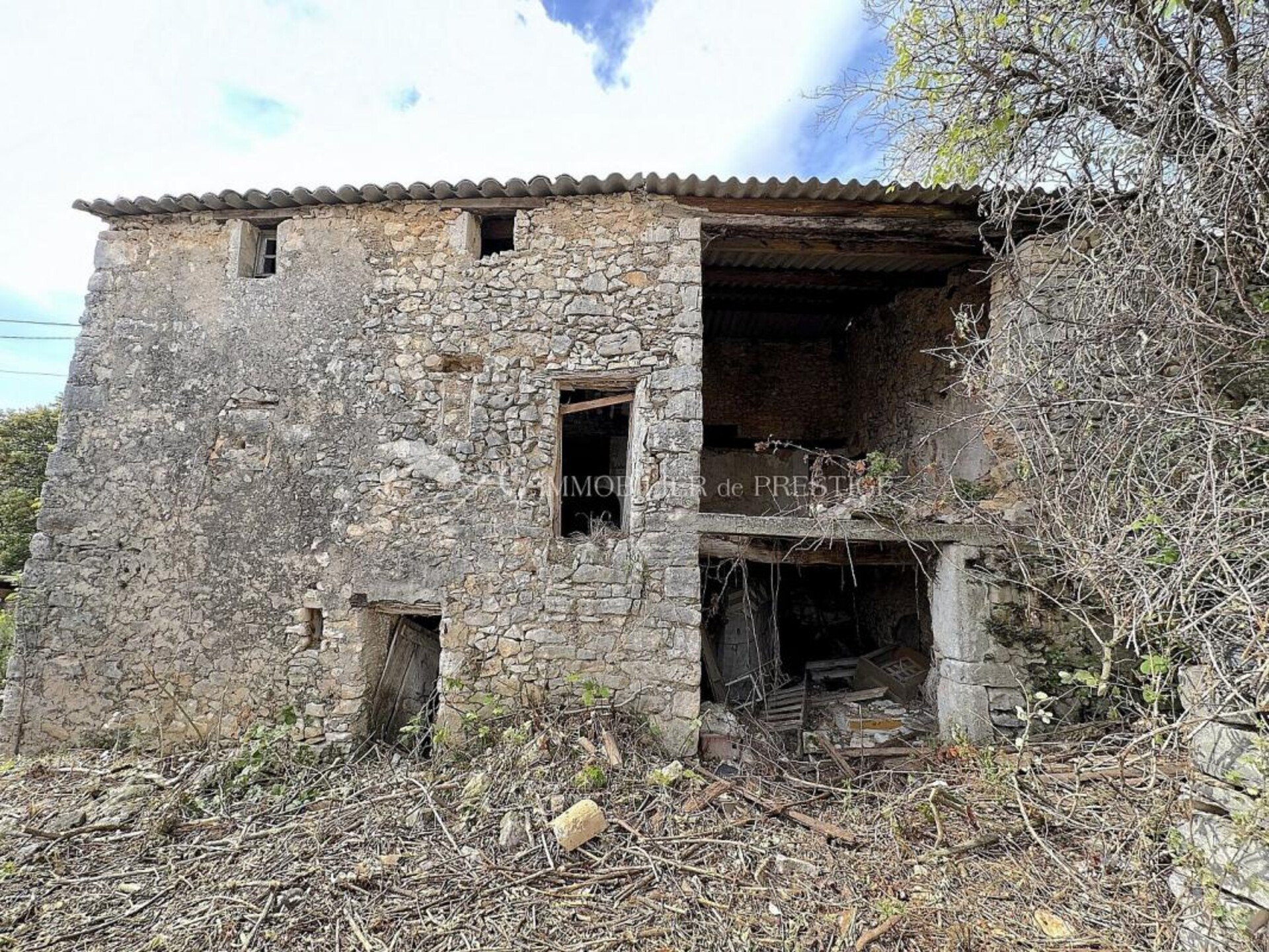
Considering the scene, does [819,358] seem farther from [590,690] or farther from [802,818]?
[802,818]

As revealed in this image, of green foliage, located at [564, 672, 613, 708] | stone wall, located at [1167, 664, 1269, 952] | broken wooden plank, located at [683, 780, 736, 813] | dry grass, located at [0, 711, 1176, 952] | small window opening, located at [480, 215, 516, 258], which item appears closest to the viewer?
stone wall, located at [1167, 664, 1269, 952]

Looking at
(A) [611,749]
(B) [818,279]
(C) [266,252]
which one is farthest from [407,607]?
(B) [818,279]

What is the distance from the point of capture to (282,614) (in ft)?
16.9

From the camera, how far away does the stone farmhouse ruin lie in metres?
4.98

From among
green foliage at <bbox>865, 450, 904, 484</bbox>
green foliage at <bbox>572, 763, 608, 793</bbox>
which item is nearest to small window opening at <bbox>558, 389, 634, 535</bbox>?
green foliage at <bbox>865, 450, 904, 484</bbox>

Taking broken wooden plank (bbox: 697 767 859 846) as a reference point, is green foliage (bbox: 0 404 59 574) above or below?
above

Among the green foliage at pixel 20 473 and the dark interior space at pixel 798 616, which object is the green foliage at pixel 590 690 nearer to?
the dark interior space at pixel 798 616

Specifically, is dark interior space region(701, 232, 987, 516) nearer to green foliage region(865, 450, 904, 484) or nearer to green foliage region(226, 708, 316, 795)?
green foliage region(865, 450, 904, 484)

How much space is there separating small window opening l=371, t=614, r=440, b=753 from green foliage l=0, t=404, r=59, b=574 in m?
11.6

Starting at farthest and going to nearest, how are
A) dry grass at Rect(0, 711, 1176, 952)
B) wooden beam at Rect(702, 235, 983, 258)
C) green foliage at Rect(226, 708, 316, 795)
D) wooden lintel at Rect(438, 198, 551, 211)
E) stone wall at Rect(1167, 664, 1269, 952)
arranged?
wooden beam at Rect(702, 235, 983, 258)
wooden lintel at Rect(438, 198, 551, 211)
green foliage at Rect(226, 708, 316, 795)
dry grass at Rect(0, 711, 1176, 952)
stone wall at Rect(1167, 664, 1269, 952)

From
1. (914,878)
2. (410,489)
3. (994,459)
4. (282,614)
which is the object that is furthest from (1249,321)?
(282,614)

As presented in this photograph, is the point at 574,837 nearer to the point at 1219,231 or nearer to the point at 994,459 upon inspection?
the point at 994,459

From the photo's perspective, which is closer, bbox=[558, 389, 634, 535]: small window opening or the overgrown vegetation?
the overgrown vegetation

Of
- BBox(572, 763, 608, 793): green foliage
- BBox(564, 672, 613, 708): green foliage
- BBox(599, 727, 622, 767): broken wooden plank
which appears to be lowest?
BBox(572, 763, 608, 793): green foliage
